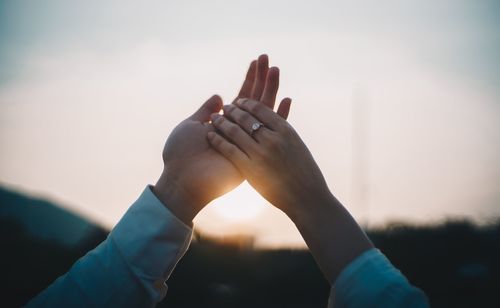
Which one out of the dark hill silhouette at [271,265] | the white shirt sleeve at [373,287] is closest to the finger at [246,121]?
the white shirt sleeve at [373,287]

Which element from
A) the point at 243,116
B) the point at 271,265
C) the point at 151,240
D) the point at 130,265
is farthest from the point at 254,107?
the point at 271,265

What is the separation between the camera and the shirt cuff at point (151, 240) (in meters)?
1.65

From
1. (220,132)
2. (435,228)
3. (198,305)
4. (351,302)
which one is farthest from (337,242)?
(198,305)

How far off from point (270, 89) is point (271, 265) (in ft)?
63.6

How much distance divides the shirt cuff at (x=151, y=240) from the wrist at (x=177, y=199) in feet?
0.27

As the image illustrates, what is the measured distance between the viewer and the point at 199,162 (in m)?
2.23

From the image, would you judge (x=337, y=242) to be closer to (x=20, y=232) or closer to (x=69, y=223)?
(x=20, y=232)

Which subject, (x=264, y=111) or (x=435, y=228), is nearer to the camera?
(x=264, y=111)

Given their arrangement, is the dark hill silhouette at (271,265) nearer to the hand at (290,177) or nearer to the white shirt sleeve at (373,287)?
the hand at (290,177)

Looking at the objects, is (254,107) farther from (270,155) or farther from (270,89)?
(270,155)

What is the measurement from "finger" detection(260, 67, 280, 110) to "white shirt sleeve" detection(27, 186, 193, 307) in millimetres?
936

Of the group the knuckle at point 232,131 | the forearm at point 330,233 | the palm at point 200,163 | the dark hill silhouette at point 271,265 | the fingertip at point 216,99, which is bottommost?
the dark hill silhouette at point 271,265

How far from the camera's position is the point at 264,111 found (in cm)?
223

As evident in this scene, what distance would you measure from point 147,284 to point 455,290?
865 inches
